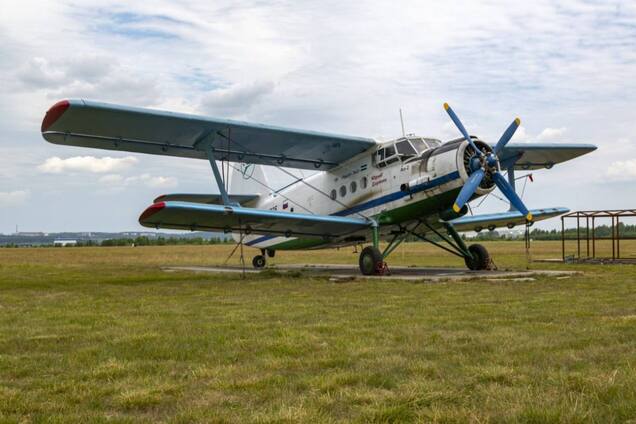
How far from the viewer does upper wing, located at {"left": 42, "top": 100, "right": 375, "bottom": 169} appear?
15.1 m

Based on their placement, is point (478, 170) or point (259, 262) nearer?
point (478, 170)

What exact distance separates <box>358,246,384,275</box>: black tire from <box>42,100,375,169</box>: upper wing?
330cm

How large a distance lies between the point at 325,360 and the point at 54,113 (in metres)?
11.5

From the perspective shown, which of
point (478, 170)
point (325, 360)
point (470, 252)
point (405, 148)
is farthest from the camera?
point (470, 252)

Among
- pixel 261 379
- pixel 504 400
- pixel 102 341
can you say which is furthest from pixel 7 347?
pixel 504 400

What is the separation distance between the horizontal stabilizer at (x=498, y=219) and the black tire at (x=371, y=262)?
176 inches

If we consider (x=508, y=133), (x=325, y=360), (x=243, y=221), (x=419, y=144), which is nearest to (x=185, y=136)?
(x=243, y=221)

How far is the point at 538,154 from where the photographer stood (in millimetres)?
21078

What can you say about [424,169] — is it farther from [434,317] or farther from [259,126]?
[434,317]

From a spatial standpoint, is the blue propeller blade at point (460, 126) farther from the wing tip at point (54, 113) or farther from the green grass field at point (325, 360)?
the wing tip at point (54, 113)

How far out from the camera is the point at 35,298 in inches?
478

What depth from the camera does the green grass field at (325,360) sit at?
4.00 meters

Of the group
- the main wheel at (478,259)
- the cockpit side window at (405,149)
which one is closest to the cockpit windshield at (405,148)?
the cockpit side window at (405,149)

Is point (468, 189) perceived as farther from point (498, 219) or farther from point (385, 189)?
point (498, 219)
